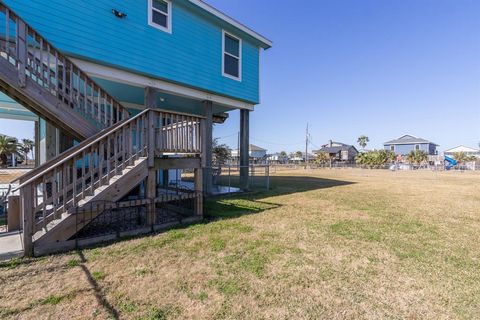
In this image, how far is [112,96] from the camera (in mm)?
5246

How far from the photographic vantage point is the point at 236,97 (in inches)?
317

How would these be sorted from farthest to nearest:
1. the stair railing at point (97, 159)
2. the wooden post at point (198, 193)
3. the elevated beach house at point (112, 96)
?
the wooden post at point (198, 193) < the elevated beach house at point (112, 96) < the stair railing at point (97, 159)

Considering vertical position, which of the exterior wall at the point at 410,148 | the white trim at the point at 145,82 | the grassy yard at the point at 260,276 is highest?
the exterior wall at the point at 410,148

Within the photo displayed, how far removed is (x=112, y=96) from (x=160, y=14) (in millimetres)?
2752

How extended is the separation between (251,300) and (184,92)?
20.1 feet

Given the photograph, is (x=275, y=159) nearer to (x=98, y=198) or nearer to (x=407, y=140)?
(x=407, y=140)

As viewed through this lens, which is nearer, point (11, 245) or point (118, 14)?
point (11, 245)

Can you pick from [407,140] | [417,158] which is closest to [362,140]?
[407,140]

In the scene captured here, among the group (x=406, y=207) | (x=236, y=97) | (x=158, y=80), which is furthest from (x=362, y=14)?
(x=158, y=80)

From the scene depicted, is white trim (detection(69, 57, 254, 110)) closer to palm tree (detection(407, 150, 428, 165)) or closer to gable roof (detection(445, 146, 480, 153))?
palm tree (detection(407, 150, 428, 165))

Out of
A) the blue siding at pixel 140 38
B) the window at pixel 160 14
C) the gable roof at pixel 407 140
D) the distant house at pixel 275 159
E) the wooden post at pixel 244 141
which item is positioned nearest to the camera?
the blue siding at pixel 140 38

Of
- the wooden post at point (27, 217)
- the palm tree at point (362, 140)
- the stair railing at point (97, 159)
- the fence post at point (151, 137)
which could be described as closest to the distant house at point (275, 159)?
the palm tree at point (362, 140)

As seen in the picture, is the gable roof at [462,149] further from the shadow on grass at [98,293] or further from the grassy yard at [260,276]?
the shadow on grass at [98,293]

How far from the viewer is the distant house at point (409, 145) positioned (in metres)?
51.4
